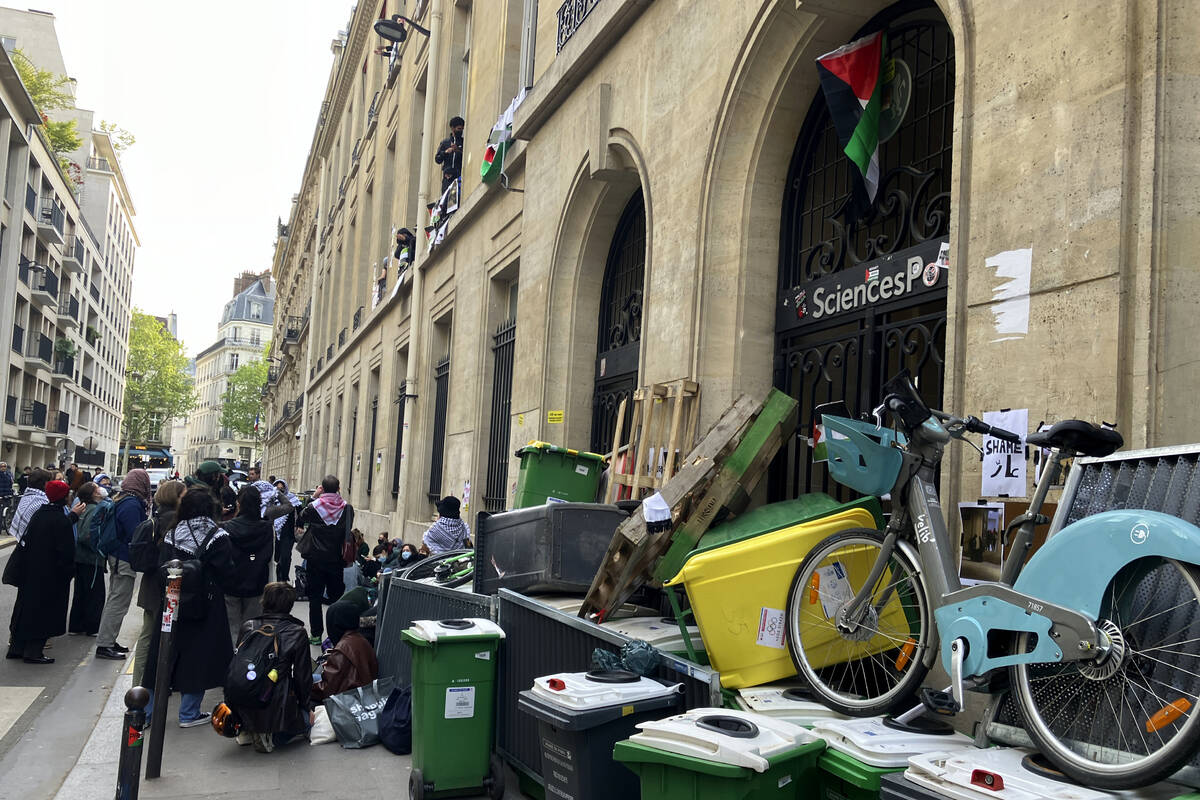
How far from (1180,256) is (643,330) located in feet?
16.8

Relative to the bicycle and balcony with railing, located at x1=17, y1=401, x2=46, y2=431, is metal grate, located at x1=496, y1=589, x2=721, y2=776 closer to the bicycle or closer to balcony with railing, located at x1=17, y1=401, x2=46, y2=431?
the bicycle

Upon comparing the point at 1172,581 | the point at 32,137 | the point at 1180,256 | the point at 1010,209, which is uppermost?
the point at 32,137

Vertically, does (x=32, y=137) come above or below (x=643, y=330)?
above

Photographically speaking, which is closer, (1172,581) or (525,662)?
(1172,581)

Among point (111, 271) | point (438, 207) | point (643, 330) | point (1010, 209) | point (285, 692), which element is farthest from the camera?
point (111, 271)

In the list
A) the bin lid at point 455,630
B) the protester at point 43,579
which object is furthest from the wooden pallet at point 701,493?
the protester at point 43,579

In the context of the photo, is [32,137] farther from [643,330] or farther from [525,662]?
[525,662]

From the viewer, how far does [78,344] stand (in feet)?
166

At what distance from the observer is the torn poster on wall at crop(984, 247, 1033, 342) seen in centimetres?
424

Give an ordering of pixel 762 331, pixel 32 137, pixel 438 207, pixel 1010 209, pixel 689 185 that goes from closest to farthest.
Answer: pixel 1010 209, pixel 762 331, pixel 689 185, pixel 438 207, pixel 32 137

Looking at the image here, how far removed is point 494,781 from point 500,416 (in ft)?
28.1

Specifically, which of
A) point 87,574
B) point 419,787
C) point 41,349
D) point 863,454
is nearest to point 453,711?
point 419,787

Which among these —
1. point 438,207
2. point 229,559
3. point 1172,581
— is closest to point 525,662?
point 229,559

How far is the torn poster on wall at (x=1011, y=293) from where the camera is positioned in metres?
4.24
